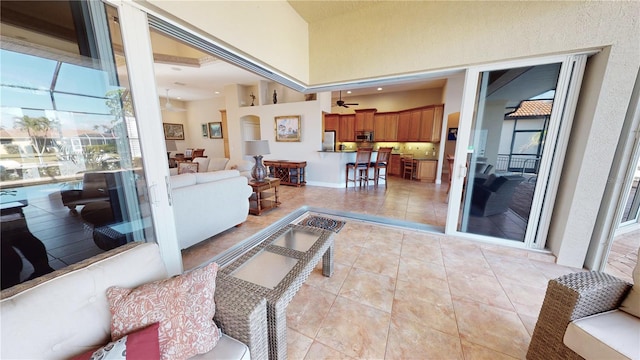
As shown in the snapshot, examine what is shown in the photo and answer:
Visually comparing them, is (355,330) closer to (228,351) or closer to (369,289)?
(369,289)

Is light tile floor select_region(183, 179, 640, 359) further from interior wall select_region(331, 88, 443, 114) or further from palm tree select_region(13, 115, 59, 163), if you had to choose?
interior wall select_region(331, 88, 443, 114)

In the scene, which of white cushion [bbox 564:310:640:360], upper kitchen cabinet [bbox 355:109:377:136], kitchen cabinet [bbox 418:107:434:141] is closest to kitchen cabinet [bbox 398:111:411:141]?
kitchen cabinet [bbox 418:107:434:141]

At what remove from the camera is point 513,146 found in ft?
7.70

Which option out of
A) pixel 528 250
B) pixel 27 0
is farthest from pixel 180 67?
pixel 528 250

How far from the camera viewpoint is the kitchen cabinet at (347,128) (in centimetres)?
787

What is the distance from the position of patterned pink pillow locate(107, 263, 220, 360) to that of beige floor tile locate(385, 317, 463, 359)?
1.09 m

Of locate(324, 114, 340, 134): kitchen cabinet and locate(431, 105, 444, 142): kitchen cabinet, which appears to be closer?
locate(431, 105, 444, 142): kitchen cabinet

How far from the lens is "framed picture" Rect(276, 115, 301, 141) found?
5.69 m

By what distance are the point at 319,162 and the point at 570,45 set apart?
4.48 meters

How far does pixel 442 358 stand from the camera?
49.6 inches

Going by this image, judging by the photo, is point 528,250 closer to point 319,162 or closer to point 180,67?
point 319,162

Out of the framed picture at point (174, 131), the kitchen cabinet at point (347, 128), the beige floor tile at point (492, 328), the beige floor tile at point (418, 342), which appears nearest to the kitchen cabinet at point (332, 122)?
the kitchen cabinet at point (347, 128)

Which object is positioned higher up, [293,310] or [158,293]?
[158,293]

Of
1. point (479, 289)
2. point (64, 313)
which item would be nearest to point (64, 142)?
point (64, 313)
